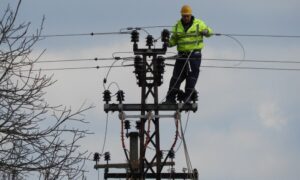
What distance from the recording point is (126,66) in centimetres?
1858

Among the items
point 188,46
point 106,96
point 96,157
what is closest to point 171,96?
point 188,46

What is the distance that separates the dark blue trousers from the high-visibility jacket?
0.43ft

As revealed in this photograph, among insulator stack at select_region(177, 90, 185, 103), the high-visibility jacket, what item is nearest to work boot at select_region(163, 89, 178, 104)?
insulator stack at select_region(177, 90, 185, 103)

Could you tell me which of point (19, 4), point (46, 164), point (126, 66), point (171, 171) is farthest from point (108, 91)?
point (19, 4)

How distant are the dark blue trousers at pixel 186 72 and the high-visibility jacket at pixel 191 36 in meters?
0.13

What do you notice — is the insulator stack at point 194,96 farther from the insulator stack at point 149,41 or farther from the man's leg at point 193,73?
the insulator stack at point 149,41

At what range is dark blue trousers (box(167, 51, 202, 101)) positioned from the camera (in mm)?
18047

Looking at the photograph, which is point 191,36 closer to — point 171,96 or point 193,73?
point 193,73

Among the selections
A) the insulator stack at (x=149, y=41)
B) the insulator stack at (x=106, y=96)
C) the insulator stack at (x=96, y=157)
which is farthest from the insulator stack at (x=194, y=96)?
the insulator stack at (x=96, y=157)

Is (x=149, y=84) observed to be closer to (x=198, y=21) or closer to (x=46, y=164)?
(x=198, y=21)

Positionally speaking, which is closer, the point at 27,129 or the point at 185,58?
the point at 27,129

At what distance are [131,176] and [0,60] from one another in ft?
21.1

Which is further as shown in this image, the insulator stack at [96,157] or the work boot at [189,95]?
the insulator stack at [96,157]

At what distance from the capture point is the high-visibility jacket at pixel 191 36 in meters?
18.0
